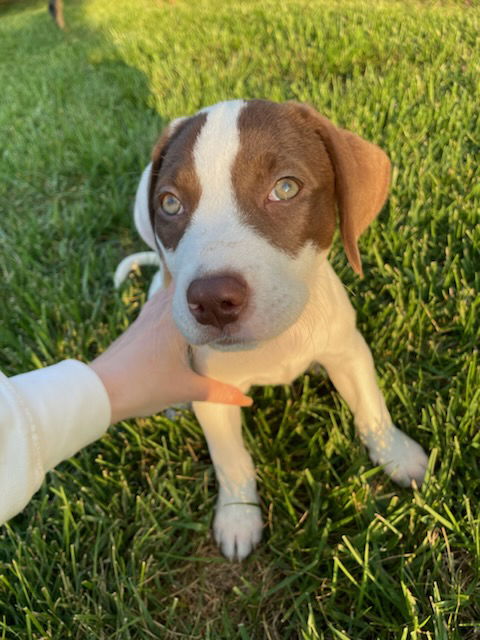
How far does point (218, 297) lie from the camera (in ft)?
5.29

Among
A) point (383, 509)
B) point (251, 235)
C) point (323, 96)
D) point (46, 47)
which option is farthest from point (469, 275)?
point (46, 47)

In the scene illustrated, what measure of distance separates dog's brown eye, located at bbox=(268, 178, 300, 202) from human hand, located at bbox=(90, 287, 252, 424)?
24.1 inches

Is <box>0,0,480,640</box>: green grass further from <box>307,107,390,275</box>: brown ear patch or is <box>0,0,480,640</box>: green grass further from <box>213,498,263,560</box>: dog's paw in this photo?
<box>307,107,390,275</box>: brown ear patch

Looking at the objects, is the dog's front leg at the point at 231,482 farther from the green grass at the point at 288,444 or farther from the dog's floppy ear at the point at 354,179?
the dog's floppy ear at the point at 354,179

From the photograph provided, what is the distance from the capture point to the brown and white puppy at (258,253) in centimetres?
173

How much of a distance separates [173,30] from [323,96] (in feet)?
16.7

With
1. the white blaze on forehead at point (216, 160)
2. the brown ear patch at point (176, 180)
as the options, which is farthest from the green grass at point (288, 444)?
the white blaze on forehead at point (216, 160)

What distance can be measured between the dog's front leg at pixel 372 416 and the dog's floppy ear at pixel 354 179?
0.39m

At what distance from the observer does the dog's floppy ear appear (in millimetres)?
2064

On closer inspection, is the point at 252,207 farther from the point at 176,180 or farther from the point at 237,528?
the point at 237,528

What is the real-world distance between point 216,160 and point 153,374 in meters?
0.80

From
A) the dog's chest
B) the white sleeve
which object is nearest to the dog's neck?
the dog's chest

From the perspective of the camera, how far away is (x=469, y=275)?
3.09 m

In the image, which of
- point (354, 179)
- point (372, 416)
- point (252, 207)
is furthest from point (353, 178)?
point (372, 416)
